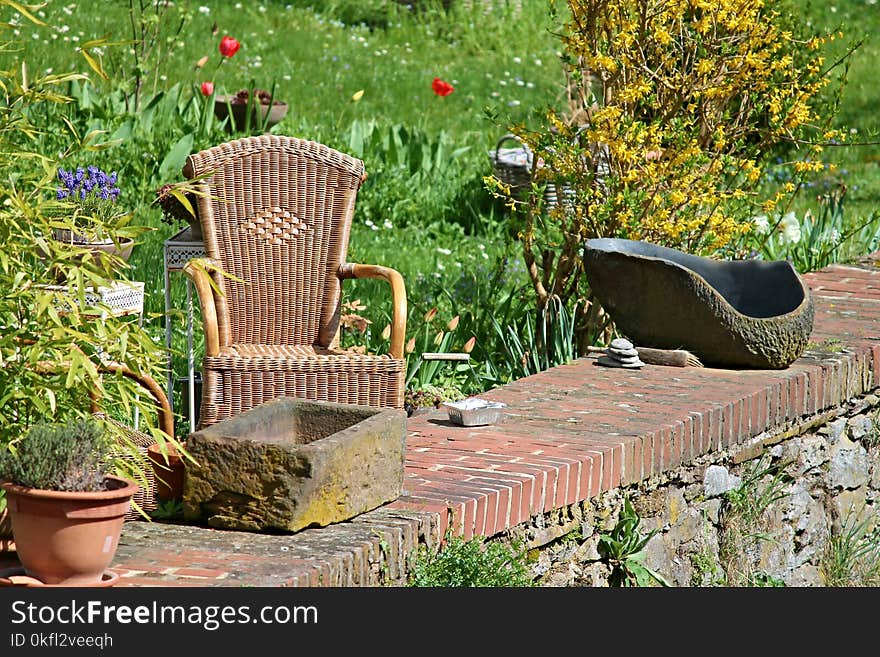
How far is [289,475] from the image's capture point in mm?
3191

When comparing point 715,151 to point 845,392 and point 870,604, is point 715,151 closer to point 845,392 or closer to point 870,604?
point 845,392

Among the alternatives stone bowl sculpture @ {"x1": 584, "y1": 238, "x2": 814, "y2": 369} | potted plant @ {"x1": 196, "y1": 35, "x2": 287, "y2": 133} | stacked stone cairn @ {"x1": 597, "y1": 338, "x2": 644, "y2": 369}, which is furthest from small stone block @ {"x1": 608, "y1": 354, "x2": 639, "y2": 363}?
potted plant @ {"x1": 196, "y1": 35, "x2": 287, "y2": 133}

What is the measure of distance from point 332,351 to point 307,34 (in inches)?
350

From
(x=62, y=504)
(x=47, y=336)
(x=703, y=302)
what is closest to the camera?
(x=62, y=504)

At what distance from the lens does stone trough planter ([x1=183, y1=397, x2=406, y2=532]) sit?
3.20 m

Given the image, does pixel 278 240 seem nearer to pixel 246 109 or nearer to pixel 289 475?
pixel 289 475

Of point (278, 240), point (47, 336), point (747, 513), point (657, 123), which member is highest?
point (657, 123)

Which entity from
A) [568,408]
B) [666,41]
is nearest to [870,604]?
[568,408]

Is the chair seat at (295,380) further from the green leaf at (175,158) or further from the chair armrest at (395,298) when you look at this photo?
the green leaf at (175,158)

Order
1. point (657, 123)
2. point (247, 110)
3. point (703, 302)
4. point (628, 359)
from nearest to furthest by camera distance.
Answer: point (703, 302)
point (628, 359)
point (657, 123)
point (247, 110)

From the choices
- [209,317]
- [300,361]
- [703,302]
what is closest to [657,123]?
[703,302]

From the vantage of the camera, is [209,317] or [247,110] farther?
[247,110]

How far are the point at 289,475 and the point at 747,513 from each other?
198 cm

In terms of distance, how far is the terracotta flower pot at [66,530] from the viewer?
281cm
